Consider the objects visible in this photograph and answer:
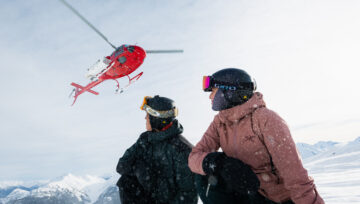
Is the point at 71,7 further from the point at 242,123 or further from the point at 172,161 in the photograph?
the point at 242,123

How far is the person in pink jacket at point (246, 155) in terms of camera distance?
6.74ft

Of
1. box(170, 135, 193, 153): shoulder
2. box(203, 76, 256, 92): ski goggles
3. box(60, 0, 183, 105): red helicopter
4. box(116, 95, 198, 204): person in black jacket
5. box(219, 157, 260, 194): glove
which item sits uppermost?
box(60, 0, 183, 105): red helicopter

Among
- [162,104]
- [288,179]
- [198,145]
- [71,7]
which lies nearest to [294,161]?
[288,179]

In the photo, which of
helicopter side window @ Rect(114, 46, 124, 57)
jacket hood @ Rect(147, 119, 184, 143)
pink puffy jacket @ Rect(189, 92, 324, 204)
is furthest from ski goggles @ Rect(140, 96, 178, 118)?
helicopter side window @ Rect(114, 46, 124, 57)

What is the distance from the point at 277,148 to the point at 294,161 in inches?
6.8

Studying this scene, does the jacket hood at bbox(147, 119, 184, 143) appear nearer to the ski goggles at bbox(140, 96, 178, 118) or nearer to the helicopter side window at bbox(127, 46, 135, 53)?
the ski goggles at bbox(140, 96, 178, 118)

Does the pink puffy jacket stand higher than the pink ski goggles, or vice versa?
the pink ski goggles

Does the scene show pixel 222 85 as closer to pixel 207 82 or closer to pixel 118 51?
pixel 207 82

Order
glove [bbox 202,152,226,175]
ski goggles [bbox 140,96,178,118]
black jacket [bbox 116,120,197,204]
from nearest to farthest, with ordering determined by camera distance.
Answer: glove [bbox 202,152,226,175] → black jacket [bbox 116,120,197,204] → ski goggles [bbox 140,96,178,118]

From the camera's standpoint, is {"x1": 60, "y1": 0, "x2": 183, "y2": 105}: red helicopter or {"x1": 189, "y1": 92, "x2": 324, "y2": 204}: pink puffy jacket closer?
{"x1": 189, "y1": 92, "x2": 324, "y2": 204}: pink puffy jacket

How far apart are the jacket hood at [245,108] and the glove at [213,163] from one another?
19.6 inches

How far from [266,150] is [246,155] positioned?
8.2 inches

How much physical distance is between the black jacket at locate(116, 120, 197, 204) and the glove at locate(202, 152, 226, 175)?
191 cm

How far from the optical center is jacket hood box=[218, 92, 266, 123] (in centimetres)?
245
